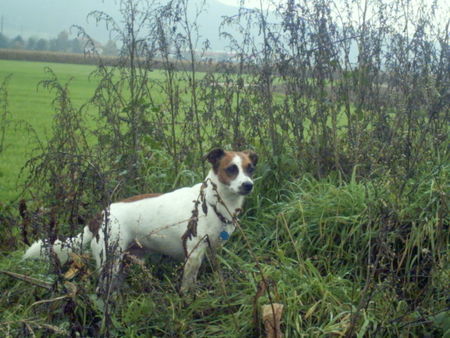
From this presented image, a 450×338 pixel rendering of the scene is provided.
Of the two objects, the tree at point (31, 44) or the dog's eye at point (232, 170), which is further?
the tree at point (31, 44)

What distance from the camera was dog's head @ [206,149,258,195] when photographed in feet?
15.0

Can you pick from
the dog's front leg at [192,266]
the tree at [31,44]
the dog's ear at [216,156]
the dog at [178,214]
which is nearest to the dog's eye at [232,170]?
the dog at [178,214]

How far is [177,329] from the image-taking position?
3.56 m

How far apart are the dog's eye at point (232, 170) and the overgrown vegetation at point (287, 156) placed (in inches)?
20.1

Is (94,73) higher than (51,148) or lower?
higher

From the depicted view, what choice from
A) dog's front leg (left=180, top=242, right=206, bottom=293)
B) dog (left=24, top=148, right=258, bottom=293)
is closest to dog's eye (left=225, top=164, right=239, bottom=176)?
dog (left=24, top=148, right=258, bottom=293)

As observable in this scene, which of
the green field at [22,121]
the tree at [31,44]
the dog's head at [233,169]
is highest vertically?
the tree at [31,44]

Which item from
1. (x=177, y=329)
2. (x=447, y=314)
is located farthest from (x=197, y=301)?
(x=447, y=314)

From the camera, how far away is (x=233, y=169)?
15.4ft

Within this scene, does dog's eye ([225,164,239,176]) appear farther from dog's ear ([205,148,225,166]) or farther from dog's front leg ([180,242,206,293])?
dog's front leg ([180,242,206,293])

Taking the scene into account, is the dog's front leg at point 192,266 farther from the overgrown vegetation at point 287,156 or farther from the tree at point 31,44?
the tree at point 31,44

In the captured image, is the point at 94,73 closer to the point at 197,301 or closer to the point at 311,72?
the point at 311,72

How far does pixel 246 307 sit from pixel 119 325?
0.79 m

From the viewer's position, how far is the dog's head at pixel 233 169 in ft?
15.0
